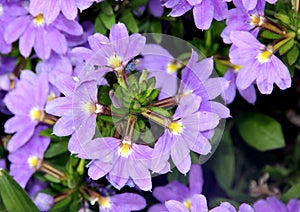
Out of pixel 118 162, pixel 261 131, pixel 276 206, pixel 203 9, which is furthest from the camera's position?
pixel 261 131

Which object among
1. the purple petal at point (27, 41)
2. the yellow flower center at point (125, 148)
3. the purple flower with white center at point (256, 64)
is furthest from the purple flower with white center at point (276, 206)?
the purple petal at point (27, 41)

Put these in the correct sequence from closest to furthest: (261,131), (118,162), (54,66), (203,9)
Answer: (118,162)
(203,9)
(54,66)
(261,131)

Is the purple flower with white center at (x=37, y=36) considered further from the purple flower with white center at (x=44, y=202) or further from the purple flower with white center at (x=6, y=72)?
the purple flower with white center at (x=44, y=202)

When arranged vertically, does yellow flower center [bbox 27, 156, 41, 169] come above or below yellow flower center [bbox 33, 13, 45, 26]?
below

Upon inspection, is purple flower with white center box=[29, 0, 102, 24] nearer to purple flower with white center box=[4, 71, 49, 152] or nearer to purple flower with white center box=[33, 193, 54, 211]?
purple flower with white center box=[4, 71, 49, 152]

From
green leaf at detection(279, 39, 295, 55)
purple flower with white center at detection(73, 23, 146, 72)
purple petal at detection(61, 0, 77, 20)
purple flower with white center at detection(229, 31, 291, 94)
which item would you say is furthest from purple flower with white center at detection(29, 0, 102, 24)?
green leaf at detection(279, 39, 295, 55)

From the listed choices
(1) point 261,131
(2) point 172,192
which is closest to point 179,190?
(2) point 172,192

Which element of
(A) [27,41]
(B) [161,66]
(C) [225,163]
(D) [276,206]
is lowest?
(C) [225,163]

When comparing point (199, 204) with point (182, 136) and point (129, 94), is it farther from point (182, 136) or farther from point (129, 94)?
point (129, 94)
